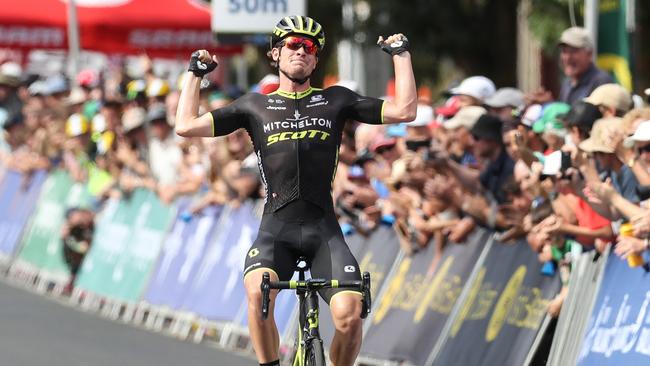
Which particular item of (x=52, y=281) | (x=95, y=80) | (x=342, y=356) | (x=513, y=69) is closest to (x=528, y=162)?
(x=342, y=356)

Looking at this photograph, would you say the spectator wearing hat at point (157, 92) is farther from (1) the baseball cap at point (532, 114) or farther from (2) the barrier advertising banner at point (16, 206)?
(1) the baseball cap at point (532, 114)

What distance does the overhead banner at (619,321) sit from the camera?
9977 millimetres

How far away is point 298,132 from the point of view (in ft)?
34.2

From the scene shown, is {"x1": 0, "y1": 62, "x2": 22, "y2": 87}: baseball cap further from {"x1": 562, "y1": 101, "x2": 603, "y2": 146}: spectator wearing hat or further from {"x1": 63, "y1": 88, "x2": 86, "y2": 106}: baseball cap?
{"x1": 562, "y1": 101, "x2": 603, "y2": 146}: spectator wearing hat

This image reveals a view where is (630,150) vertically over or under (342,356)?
over

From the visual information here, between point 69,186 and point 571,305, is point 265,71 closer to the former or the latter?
point 69,186

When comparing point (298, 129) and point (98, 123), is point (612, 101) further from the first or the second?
point (98, 123)

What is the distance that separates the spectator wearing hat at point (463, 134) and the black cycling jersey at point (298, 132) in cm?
361

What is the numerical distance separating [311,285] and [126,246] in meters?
9.19

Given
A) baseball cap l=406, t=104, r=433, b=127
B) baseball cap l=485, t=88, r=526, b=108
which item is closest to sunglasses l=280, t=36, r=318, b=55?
baseball cap l=406, t=104, r=433, b=127

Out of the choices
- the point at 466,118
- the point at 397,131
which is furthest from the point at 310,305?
the point at 397,131

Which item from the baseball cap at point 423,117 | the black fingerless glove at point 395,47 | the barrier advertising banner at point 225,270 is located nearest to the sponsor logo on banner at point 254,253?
the black fingerless glove at point 395,47

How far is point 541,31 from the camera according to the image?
24.7 metres

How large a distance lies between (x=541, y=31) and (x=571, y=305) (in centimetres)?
1397
